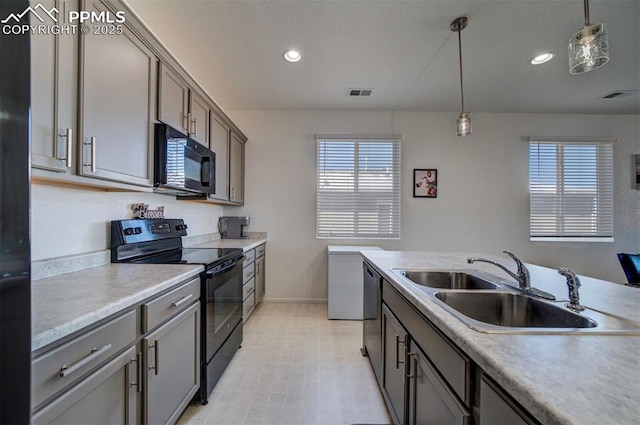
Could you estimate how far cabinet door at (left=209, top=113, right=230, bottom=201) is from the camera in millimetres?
2760

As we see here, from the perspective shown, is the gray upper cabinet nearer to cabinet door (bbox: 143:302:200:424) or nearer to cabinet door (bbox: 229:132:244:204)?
cabinet door (bbox: 229:132:244:204)

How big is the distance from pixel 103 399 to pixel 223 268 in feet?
3.44

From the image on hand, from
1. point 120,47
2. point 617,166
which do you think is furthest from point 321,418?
point 617,166

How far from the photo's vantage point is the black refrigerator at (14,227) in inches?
21.7

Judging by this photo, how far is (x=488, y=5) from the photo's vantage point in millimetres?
1910

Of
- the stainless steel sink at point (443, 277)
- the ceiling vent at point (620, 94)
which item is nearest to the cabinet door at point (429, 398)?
the stainless steel sink at point (443, 277)

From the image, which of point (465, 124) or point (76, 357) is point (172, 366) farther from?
point (465, 124)

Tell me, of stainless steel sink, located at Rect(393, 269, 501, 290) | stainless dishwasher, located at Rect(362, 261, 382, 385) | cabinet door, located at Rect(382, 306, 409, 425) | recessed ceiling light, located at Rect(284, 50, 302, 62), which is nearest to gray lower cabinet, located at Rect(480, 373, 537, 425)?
cabinet door, located at Rect(382, 306, 409, 425)

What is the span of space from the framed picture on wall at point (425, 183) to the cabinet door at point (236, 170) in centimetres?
251

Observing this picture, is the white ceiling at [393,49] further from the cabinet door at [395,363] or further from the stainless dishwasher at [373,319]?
the cabinet door at [395,363]

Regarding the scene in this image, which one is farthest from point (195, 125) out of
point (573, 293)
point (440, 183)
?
point (440, 183)

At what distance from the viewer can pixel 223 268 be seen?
1.98m

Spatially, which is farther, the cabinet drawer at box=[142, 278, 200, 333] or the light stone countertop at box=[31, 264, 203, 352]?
the cabinet drawer at box=[142, 278, 200, 333]

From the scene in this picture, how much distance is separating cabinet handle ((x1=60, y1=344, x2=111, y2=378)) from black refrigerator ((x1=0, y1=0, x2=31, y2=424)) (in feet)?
0.78
